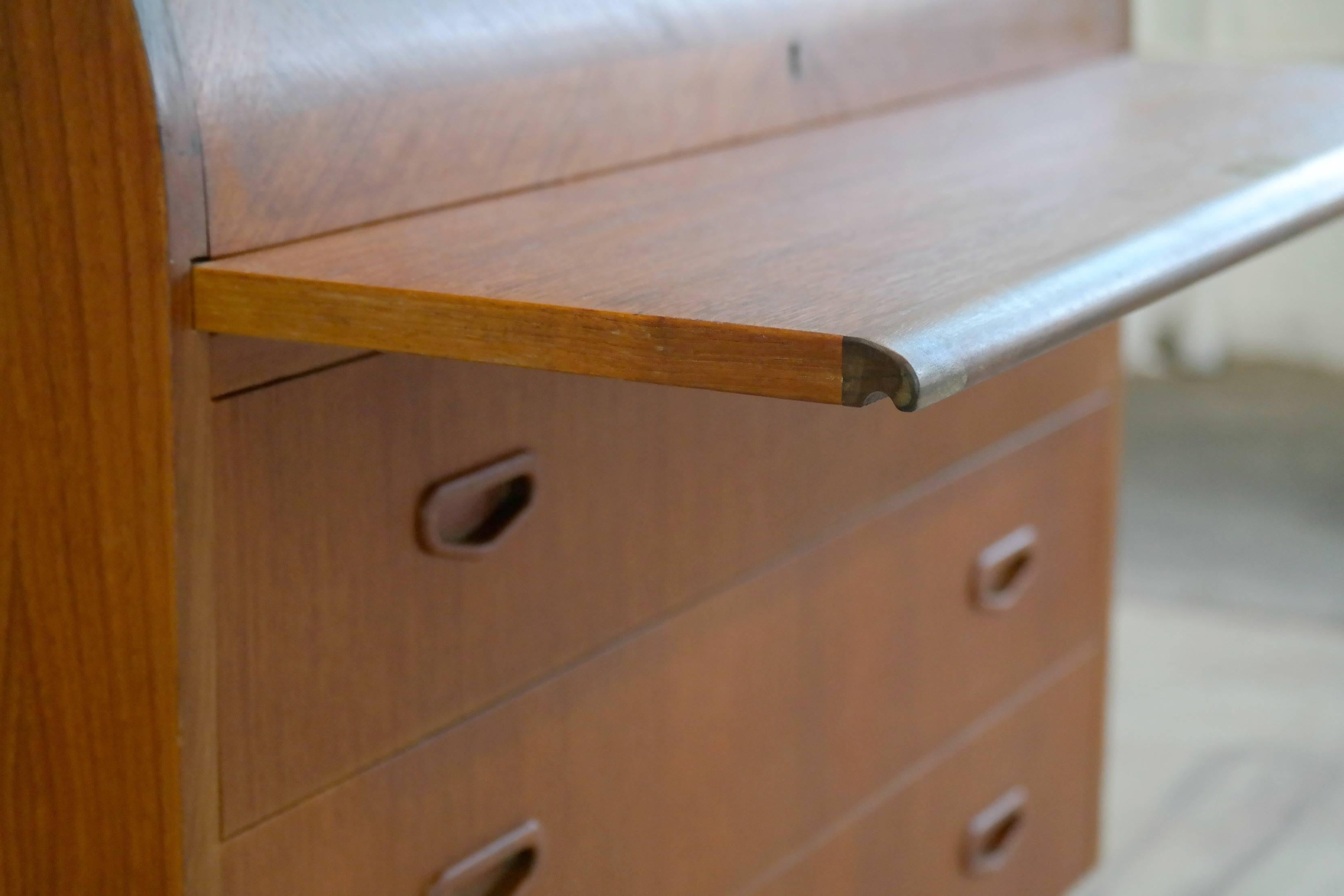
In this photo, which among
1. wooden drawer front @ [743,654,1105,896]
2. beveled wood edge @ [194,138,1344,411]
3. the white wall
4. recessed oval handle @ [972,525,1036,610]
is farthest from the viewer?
the white wall

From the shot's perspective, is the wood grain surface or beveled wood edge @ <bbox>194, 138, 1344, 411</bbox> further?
the wood grain surface

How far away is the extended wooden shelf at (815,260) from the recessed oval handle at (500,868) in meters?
0.36

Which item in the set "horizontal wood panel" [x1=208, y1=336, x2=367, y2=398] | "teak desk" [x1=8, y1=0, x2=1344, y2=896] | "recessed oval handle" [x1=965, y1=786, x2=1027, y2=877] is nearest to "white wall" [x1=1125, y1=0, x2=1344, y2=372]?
"recessed oval handle" [x1=965, y1=786, x2=1027, y2=877]

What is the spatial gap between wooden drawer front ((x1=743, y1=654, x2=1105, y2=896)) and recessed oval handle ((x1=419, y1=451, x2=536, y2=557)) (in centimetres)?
41

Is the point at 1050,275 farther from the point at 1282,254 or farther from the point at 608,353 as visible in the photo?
the point at 1282,254

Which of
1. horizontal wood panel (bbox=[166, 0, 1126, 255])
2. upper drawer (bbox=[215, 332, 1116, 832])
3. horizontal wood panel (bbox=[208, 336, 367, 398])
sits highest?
Result: horizontal wood panel (bbox=[166, 0, 1126, 255])

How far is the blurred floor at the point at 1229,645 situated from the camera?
1.96 metres

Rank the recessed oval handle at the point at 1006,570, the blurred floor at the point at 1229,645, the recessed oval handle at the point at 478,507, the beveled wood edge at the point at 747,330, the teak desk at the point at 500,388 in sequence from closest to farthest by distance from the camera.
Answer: the beveled wood edge at the point at 747,330
the teak desk at the point at 500,388
the recessed oval handle at the point at 478,507
the recessed oval handle at the point at 1006,570
the blurred floor at the point at 1229,645

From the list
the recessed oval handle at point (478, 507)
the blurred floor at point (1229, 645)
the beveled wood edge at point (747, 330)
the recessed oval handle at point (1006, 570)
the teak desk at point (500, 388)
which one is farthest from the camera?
the blurred floor at point (1229, 645)

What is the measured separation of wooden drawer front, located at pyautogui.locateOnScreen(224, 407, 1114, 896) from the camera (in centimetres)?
89

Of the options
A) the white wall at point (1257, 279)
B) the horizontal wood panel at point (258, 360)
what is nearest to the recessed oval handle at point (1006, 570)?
the horizontal wood panel at point (258, 360)

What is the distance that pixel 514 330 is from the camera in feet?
2.10

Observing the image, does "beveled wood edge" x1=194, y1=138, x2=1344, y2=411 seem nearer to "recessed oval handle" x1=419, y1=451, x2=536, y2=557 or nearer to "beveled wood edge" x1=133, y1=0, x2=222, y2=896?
"beveled wood edge" x1=133, y1=0, x2=222, y2=896

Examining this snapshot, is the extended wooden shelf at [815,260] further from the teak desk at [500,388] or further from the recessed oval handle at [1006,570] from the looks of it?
the recessed oval handle at [1006,570]
